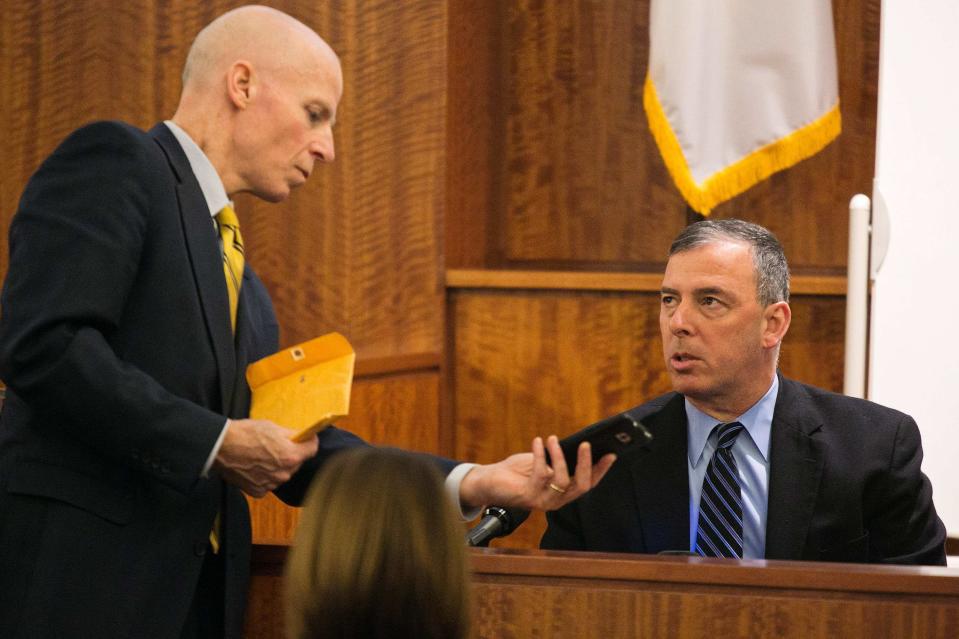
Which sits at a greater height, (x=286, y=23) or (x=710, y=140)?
(x=710, y=140)

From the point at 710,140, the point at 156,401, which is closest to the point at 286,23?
the point at 156,401

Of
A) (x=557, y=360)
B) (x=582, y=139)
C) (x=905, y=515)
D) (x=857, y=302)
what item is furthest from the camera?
(x=582, y=139)

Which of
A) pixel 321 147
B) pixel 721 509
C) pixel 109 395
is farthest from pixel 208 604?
pixel 721 509

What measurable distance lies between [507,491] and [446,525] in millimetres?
897

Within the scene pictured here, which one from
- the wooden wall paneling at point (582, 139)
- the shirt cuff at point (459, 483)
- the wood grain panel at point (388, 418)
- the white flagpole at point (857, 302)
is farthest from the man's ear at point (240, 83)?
the wooden wall paneling at point (582, 139)

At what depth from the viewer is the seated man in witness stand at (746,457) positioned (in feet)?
8.17

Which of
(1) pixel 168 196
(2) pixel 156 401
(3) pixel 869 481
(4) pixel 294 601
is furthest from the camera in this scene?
(3) pixel 869 481

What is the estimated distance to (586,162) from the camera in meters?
4.35

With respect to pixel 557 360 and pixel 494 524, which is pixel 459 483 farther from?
pixel 557 360

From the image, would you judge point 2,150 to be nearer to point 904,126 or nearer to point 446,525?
point 904,126

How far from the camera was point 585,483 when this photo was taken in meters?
2.05

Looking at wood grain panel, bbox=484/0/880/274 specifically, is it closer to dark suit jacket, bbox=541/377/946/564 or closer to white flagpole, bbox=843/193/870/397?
white flagpole, bbox=843/193/870/397

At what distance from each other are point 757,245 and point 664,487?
588mm

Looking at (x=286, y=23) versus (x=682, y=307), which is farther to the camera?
(x=682, y=307)
